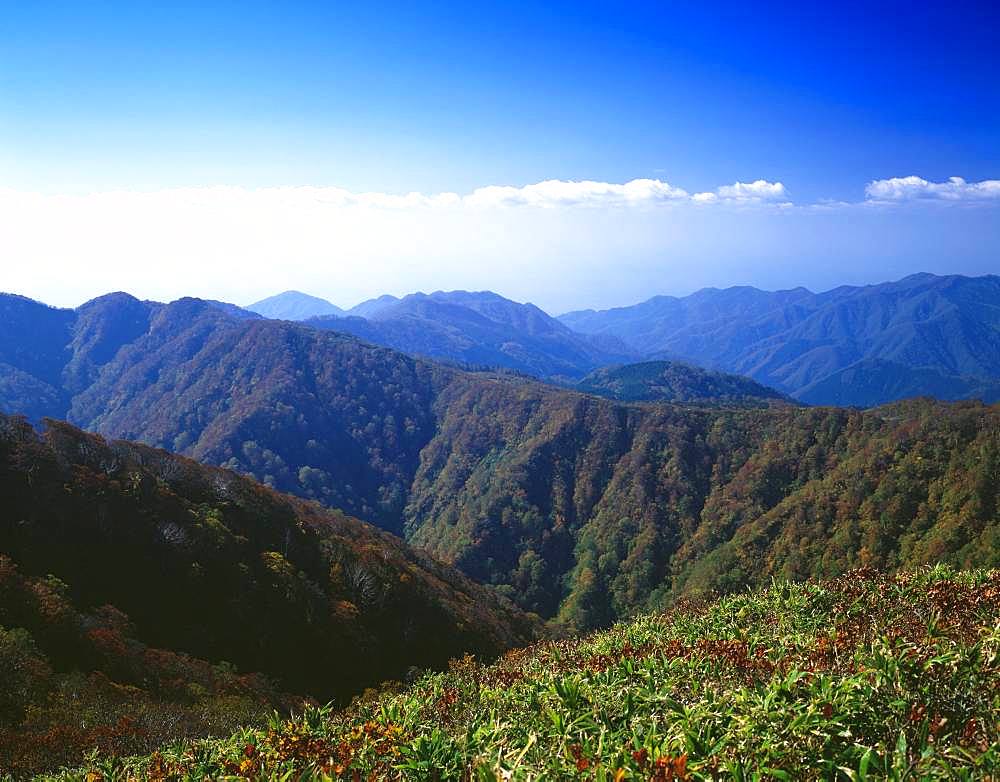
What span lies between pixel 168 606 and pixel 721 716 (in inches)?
1416

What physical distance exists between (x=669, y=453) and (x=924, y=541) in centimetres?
6552

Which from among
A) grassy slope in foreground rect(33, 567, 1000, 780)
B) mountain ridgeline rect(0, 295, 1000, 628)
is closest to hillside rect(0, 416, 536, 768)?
grassy slope in foreground rect(33, 567, 1000, 780)

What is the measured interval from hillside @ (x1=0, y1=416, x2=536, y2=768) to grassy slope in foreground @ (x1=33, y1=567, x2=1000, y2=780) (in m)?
8.87

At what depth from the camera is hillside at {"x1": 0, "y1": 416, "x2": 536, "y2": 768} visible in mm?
19109

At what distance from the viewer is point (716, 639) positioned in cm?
1247

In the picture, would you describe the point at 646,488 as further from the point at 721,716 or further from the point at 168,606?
the point at 721,716

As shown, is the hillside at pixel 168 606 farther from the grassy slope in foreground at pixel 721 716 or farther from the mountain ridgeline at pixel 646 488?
the mountain ridgeline at pixel 646 488

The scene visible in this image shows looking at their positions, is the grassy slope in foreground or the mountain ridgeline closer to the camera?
the grassy slope in foreground

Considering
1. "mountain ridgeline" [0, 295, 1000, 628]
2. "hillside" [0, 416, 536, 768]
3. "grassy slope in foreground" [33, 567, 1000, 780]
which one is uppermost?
"grassy slope in foreground" [33, 567, 1000, 780]

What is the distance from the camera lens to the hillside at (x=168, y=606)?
62.7 ft

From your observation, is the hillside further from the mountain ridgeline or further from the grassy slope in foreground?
the mountain ridgeline

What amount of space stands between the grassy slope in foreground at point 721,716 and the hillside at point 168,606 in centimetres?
887

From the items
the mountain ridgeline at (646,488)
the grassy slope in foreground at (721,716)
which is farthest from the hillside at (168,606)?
the mountain ridgeline at (646,488)

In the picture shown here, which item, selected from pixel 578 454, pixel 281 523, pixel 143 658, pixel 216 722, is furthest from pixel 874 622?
pixel 578 454
